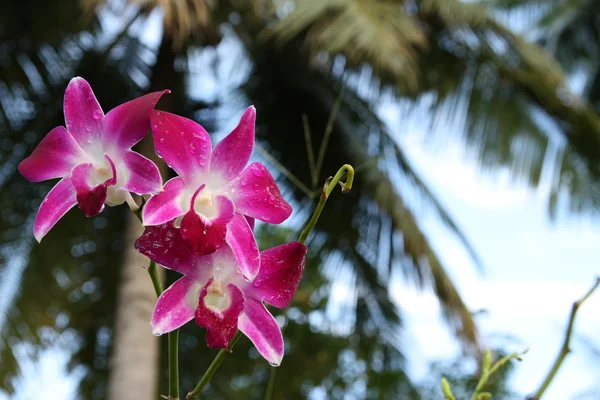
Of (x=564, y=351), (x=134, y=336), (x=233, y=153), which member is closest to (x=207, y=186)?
(x=233, y=153)

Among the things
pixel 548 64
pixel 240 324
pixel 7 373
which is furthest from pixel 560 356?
pixel 7 373

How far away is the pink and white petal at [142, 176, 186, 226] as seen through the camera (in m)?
0.31

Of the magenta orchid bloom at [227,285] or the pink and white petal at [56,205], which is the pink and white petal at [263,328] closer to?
the magenta orchid bloom at [227,285]

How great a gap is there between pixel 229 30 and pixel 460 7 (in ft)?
3.69

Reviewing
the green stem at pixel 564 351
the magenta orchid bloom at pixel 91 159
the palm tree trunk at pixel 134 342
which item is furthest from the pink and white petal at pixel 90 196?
the palm tree trunk at pixel 134 342

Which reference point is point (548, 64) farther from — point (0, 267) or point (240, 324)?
point (240, 324)

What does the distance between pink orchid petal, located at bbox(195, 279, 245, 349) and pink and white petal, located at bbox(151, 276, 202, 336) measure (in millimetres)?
11

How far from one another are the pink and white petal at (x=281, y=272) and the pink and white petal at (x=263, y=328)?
0.04ft

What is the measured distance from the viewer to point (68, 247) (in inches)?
146

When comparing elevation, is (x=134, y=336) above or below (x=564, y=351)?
below

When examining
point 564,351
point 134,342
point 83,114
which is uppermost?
point 83,114

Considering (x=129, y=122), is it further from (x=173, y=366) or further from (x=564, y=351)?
(x=564, y=351)

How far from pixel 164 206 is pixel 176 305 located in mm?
54

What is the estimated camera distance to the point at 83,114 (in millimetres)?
342
